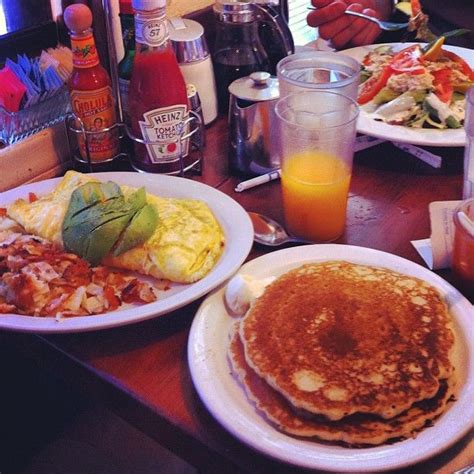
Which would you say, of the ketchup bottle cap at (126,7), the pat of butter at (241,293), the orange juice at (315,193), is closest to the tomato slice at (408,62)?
the orange juice at (315,193)

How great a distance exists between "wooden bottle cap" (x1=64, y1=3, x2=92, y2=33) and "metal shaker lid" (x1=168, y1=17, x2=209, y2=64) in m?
0.26

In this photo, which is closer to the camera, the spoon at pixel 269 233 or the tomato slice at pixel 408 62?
the spoon at pixel 269 233

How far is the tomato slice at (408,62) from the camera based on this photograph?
1560mm

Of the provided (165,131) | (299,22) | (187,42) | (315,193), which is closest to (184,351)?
(315,193)

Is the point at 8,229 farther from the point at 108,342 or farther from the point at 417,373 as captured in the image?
the point at 417,373

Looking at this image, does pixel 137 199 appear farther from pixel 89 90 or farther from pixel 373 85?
pixel 373 85

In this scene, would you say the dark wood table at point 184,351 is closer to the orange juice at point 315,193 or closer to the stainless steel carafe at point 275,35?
the orange juice at point 315,193

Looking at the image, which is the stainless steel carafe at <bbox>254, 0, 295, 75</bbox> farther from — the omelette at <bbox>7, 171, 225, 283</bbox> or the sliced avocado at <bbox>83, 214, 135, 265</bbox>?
the sliced avocado at <bbox>83, 214, 135, 265</bbox>

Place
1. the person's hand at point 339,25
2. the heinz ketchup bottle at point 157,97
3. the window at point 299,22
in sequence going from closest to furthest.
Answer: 1. the heinz ketchup bottle at point 157,97
2. the person's hand at point 339,25
3. the window at point 299,22

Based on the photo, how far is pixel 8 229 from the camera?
3.67ft

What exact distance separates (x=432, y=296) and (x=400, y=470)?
0.28 m

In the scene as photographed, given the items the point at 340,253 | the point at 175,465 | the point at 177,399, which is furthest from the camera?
the point at 175,465

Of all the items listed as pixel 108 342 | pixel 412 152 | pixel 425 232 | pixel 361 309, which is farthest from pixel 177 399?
pixel 412 152

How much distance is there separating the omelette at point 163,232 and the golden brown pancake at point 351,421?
0.90 feet
